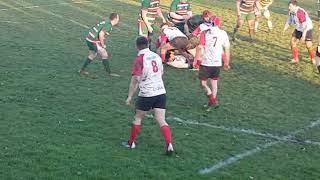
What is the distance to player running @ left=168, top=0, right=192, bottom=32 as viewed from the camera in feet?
52.3

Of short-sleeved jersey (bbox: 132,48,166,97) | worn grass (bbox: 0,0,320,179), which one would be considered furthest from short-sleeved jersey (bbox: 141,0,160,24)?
short-sleeved jersey (bbox: 132,48,166,97)

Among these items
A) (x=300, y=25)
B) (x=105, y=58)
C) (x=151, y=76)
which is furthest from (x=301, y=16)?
(x=151, y=76)

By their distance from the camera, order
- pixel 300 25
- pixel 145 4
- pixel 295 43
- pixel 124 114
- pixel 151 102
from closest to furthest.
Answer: pixel 151 102
pixel 124 114
pixel 145 4
pixel 300 25
pixel 295 43

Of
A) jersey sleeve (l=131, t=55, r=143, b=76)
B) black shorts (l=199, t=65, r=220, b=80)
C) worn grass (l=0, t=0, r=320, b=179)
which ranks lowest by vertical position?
worn grass (l=0, t=0, r=320, b=179)

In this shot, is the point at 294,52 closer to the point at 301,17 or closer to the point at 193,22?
the point at 301,17

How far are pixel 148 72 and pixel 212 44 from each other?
119 inches

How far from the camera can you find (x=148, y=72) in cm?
824

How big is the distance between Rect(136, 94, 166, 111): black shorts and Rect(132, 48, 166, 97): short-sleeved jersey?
0.20ft

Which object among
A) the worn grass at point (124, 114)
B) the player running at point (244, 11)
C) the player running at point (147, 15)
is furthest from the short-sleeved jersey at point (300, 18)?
the player running at point (147, 15)

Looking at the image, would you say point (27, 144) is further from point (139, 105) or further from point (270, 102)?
point (270, 102)

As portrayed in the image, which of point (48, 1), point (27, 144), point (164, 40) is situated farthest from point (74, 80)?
point (48, 1)

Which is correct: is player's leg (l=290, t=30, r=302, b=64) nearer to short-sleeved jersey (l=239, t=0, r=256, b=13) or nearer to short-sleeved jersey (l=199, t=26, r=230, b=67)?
short-sleeved jersey (l=239, t=0, r=256, b=13)

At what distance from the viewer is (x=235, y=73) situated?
1446cm

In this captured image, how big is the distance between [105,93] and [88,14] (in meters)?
11.5
